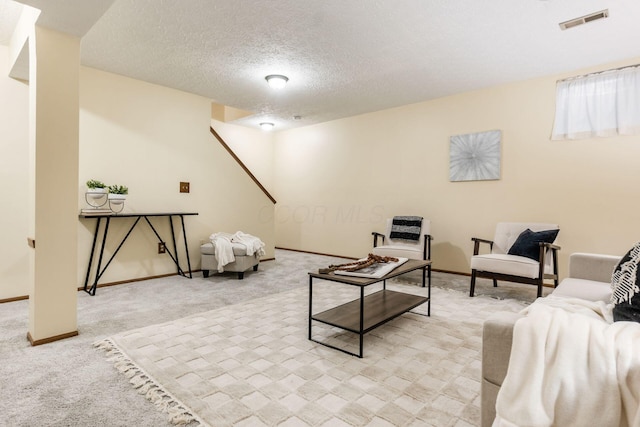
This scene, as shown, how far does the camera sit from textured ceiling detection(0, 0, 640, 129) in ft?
8.42

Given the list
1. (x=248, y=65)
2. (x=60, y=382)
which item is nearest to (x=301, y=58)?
(x=248, y=65)

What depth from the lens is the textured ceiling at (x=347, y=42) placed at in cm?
257

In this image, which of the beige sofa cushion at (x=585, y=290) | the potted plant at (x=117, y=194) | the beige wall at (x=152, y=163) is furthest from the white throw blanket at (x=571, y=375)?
the beige wall at (x=152, y=163)

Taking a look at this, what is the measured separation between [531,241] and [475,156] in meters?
1.48

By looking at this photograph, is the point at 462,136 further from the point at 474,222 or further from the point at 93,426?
the point at 93,426

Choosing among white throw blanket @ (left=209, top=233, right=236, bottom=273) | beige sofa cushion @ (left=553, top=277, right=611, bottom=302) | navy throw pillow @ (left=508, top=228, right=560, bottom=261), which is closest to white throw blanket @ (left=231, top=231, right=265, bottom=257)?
white throw blanket @ (left=209, top=233, right=236, bottom=273)

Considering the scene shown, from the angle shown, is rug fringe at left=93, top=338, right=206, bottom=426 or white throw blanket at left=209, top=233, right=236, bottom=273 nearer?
rug fringe at left=93, top=338, right=206, bottom=426

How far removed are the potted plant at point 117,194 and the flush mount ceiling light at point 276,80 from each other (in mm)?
2105

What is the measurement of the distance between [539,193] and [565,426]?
145 inches

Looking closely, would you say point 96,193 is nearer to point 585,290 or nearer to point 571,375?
point 571,375

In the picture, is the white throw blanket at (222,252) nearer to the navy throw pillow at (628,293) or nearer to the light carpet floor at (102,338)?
the light carpet floor at (102,338)

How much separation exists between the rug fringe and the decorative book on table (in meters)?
1.26

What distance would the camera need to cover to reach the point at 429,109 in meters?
4.86

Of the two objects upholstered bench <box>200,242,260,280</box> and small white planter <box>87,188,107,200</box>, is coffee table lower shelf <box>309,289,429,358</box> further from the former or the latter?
small white planter <box>87,188,107,200</box>
